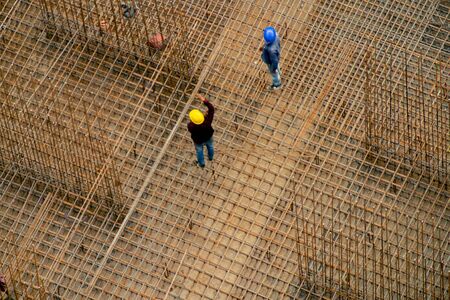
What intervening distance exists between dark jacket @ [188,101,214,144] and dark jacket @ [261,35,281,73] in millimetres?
1324

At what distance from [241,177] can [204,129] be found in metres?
1.36

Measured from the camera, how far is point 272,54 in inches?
664

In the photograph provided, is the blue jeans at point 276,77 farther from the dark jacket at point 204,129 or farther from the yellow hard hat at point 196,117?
the yellow hard hat at point 196,117

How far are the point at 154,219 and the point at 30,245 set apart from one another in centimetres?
199

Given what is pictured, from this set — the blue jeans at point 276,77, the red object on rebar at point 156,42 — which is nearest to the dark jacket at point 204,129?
the blue jeans at point 276,77

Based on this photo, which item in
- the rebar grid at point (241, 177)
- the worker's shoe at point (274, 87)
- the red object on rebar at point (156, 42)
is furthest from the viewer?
the red object on rebar at point (156, 42)

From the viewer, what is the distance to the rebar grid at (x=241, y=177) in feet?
54.3

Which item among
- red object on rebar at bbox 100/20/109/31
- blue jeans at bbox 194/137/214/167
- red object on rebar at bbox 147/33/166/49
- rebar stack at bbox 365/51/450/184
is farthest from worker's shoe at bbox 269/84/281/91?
red object on rebar at bbox 100/20/109/31

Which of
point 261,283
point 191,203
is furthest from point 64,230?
point 261,283

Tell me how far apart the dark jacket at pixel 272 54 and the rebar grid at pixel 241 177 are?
90cm

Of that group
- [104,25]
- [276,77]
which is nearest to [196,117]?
[276,77]

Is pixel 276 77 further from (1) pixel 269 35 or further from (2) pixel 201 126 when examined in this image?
(2) pixel 201 126

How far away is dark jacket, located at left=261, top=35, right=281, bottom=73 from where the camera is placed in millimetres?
16812

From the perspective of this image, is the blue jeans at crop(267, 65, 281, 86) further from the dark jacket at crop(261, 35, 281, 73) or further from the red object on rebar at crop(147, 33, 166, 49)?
the red object on rebar at crop(147, 33, 166, 49)
